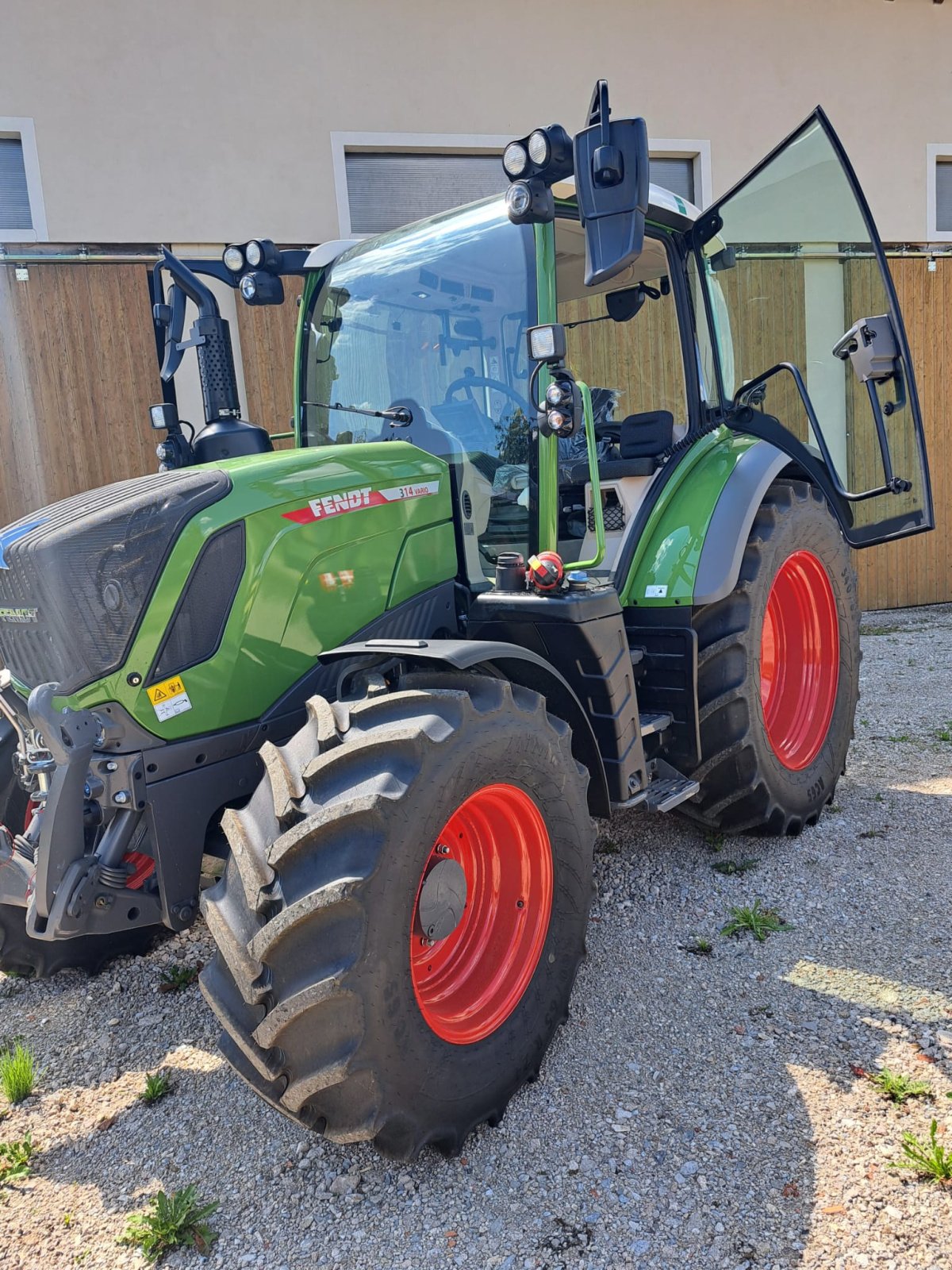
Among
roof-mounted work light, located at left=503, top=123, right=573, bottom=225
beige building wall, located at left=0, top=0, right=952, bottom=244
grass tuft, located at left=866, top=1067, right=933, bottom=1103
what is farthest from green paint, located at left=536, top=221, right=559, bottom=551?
beige building wall, located at left=0, top=0, right=952, bottom=244

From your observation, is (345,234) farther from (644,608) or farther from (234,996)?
(234,996)

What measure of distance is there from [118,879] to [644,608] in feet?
6.16

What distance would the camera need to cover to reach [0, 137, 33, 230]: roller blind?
6.12 m

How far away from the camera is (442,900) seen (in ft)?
7.25

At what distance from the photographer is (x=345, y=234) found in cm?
675

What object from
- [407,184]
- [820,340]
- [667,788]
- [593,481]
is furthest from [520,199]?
[407,184]

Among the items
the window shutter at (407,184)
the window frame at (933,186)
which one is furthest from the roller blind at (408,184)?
the window frame at (933,186)

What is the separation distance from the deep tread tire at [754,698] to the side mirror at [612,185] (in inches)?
54.2

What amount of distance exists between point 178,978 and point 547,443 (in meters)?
2.01

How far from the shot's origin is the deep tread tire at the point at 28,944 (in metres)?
Answer: 2.89

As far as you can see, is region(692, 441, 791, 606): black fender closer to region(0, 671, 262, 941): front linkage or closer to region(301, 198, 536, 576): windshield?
region(301, 198, 536, 576): windshield

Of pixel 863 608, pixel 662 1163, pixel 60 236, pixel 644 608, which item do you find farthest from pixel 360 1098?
pixel 863 608

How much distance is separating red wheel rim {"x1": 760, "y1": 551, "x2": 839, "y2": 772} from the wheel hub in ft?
6.49

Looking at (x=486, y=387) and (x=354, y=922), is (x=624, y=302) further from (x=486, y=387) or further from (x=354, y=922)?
(x=354, y=922)
